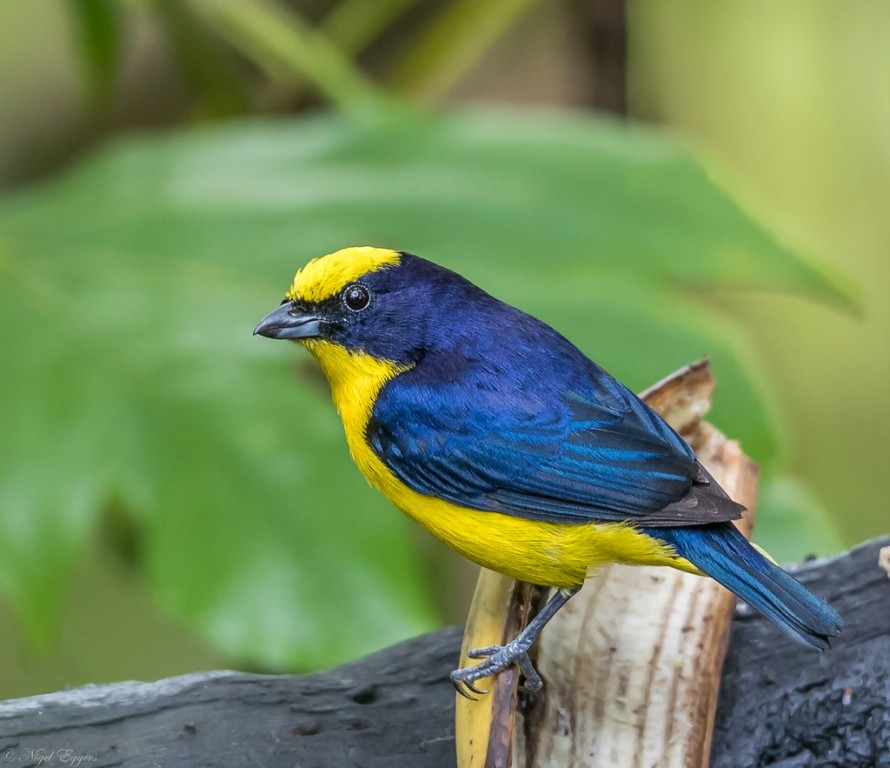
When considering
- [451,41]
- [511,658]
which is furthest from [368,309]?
[451,41]

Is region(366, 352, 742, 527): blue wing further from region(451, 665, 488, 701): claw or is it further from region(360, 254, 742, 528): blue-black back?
region(451, 665, 488, 701): claw

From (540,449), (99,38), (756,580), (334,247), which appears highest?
(99,38)

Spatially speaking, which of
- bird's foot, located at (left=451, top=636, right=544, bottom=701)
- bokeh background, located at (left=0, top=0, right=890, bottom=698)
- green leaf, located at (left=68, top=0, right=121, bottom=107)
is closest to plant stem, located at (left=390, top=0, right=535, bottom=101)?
A: bokeh background, located at (left=0, top=0, right=890, bottom=698)

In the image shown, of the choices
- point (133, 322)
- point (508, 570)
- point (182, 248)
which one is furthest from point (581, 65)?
point (508, 570)

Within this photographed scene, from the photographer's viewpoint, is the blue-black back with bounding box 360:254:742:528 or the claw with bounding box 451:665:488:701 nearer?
the claw with bounding box 451:665:488:701

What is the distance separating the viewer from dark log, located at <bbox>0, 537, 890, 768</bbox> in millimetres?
1874

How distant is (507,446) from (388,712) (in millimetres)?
513

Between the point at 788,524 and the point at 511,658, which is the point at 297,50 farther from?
the point at 511,658

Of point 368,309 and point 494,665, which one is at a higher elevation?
point 368,309

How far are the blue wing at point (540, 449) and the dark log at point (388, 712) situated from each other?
364 mm

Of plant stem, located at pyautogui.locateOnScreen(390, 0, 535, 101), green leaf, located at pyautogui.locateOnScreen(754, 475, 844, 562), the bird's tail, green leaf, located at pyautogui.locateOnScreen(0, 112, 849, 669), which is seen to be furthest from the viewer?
plant stem, located at pyautogui.locateOnScreen(390, 0, 535, 101)

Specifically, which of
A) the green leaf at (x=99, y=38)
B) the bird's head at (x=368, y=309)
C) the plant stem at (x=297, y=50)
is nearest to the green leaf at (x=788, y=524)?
the bird's head at (x=368, y=309)

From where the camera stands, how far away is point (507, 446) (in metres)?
2.02

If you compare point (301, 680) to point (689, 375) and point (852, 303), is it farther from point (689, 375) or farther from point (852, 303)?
point (852, 303)
